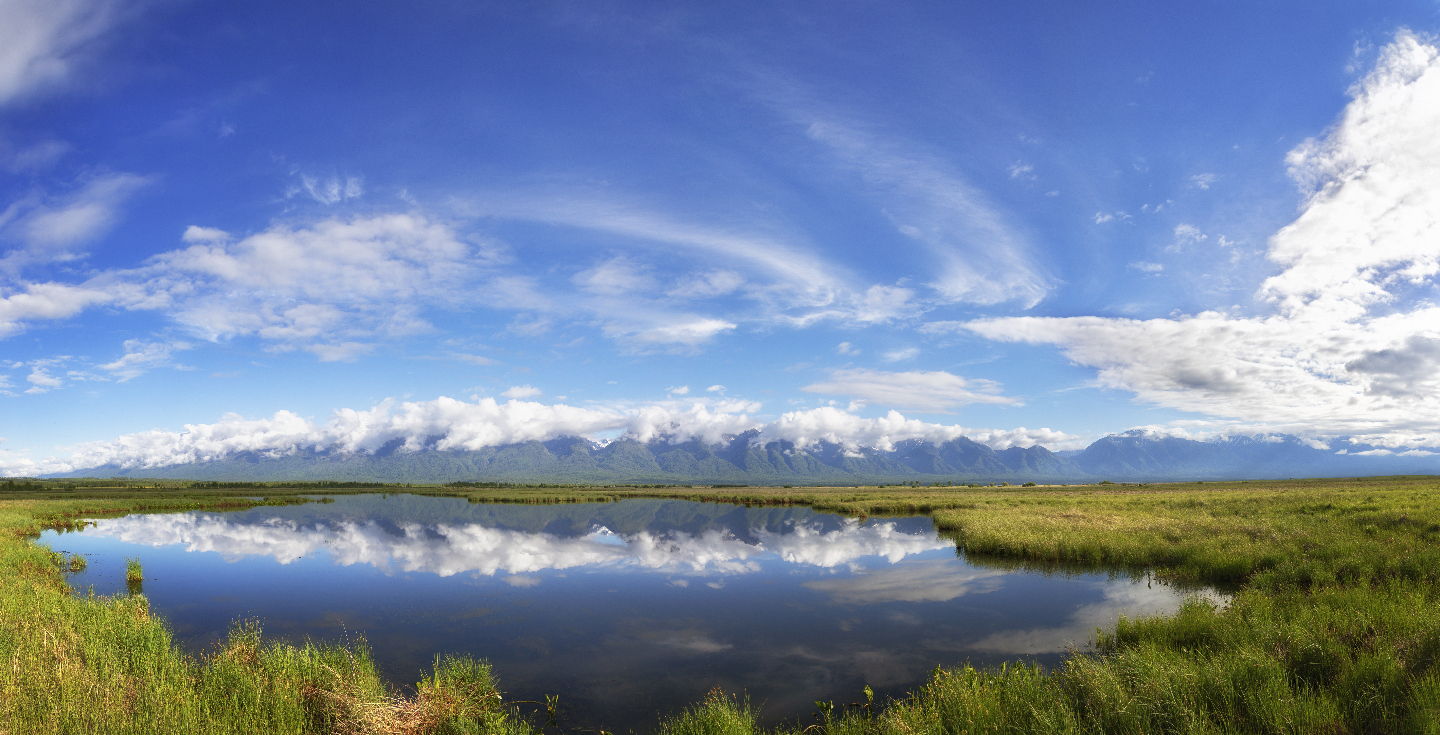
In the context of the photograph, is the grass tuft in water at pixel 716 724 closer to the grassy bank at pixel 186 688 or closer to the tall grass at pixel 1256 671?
the tall grass at pixel 1256 671

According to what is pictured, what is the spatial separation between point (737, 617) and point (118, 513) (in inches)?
3376

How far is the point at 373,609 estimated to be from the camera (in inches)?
930

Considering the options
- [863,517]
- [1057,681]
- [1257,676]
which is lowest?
[863,517]

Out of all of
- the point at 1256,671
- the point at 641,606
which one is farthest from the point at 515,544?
the point at 1256,671

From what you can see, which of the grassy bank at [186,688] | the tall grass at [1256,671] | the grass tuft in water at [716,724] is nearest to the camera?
the tall grass at [1256,671]

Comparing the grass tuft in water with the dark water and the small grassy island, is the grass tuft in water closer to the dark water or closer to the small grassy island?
the small grassy island

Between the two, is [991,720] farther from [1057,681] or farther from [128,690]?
[128,690]

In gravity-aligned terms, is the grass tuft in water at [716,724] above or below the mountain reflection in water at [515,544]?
above

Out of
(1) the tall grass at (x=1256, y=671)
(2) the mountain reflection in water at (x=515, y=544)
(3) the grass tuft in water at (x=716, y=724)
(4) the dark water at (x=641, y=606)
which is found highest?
(1) the tall grass at (x=1256, y=671)

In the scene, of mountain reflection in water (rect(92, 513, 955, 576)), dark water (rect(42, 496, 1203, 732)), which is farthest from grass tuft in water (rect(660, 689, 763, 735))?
mountain reflection in water (rect(92, 513, 955, 576))

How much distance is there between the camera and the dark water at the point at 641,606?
1585 centimetres

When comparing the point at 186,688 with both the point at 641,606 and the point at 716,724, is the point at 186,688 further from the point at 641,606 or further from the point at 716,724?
the point at 641,606

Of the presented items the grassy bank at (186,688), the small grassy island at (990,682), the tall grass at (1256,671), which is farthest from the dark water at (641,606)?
the grassy bank at (186,688)

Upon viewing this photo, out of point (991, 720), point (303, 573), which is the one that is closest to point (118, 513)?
point (303, 573)
